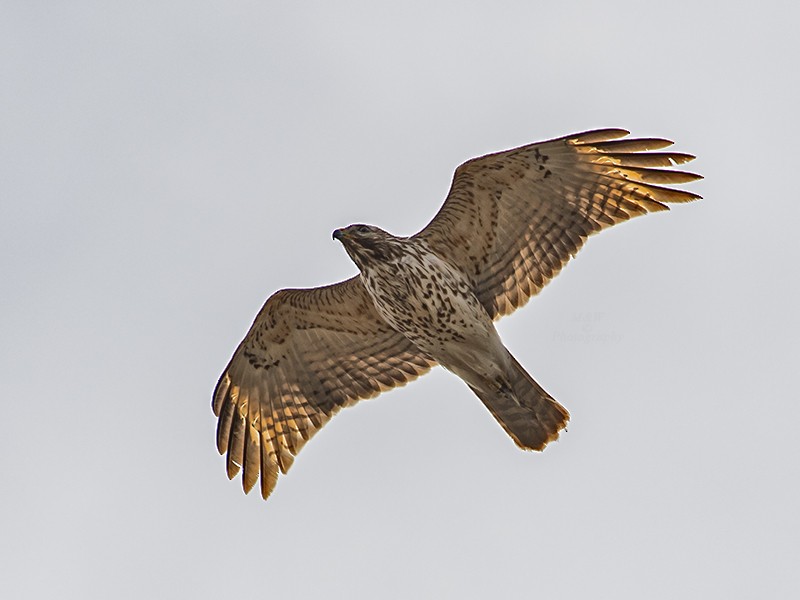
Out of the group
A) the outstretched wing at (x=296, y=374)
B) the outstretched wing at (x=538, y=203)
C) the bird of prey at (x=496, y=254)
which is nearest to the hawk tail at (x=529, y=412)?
the bird of prey at (x=496, y=254)

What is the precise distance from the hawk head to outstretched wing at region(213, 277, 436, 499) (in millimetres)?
836

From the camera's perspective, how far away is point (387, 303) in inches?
589

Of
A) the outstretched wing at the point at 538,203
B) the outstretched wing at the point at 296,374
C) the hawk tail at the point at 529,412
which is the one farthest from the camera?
the outstretched wing at the point at 296,374

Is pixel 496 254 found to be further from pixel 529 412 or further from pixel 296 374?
pixel 296 374

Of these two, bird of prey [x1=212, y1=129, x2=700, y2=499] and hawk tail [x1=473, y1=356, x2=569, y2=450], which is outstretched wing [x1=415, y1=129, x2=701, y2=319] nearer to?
bird of prey [x1=212, y1=129, x2=700, y2=499]

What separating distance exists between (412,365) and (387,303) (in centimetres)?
121

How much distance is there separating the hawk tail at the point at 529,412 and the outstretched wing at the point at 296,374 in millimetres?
1363

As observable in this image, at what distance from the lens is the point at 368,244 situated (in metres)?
14.8

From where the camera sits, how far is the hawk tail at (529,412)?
1475 centimetres

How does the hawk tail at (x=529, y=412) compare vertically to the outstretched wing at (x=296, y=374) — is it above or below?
below

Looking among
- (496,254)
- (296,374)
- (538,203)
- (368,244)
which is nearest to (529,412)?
(496,254)

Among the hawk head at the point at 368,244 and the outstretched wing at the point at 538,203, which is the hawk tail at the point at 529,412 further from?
the hawk head at the point at 368,244

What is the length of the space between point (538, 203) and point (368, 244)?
191cm

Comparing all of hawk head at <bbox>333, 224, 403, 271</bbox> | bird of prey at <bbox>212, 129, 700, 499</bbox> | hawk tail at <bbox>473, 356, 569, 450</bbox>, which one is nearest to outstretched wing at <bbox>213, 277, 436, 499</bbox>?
bird of prey at <bbox>212, 129, 700, 499</bbox>
